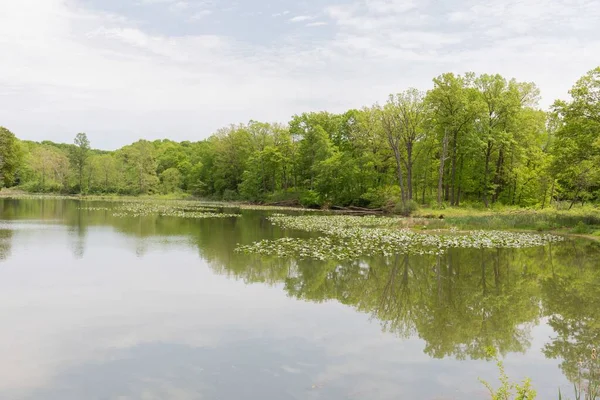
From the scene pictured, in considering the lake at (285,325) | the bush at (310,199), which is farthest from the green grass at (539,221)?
the bush at (310,199)

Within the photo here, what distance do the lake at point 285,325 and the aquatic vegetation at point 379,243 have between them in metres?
1.49

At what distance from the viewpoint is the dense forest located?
3341 cm

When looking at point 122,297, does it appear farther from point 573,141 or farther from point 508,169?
point 508,169

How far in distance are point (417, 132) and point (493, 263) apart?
3177 centimetres

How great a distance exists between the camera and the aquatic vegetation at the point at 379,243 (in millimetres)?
20422

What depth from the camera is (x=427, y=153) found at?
5303 centimetres

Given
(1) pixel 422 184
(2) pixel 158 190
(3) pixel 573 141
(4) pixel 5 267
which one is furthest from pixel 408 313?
(2) pixel 158 190

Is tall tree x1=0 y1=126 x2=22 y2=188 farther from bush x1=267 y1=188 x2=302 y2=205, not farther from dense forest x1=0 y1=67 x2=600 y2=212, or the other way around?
bush x1=267 y1=188 x2=302 y2=205

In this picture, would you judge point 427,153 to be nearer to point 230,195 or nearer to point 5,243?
point 230,195

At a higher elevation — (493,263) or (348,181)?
(348,181)

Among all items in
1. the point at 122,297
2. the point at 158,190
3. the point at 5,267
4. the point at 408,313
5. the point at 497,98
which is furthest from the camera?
the point at 158,190

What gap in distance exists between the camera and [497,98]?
43.5 metres

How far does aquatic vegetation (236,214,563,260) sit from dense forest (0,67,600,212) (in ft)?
26.5

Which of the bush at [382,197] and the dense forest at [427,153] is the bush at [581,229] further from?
the bush at [382,197]
